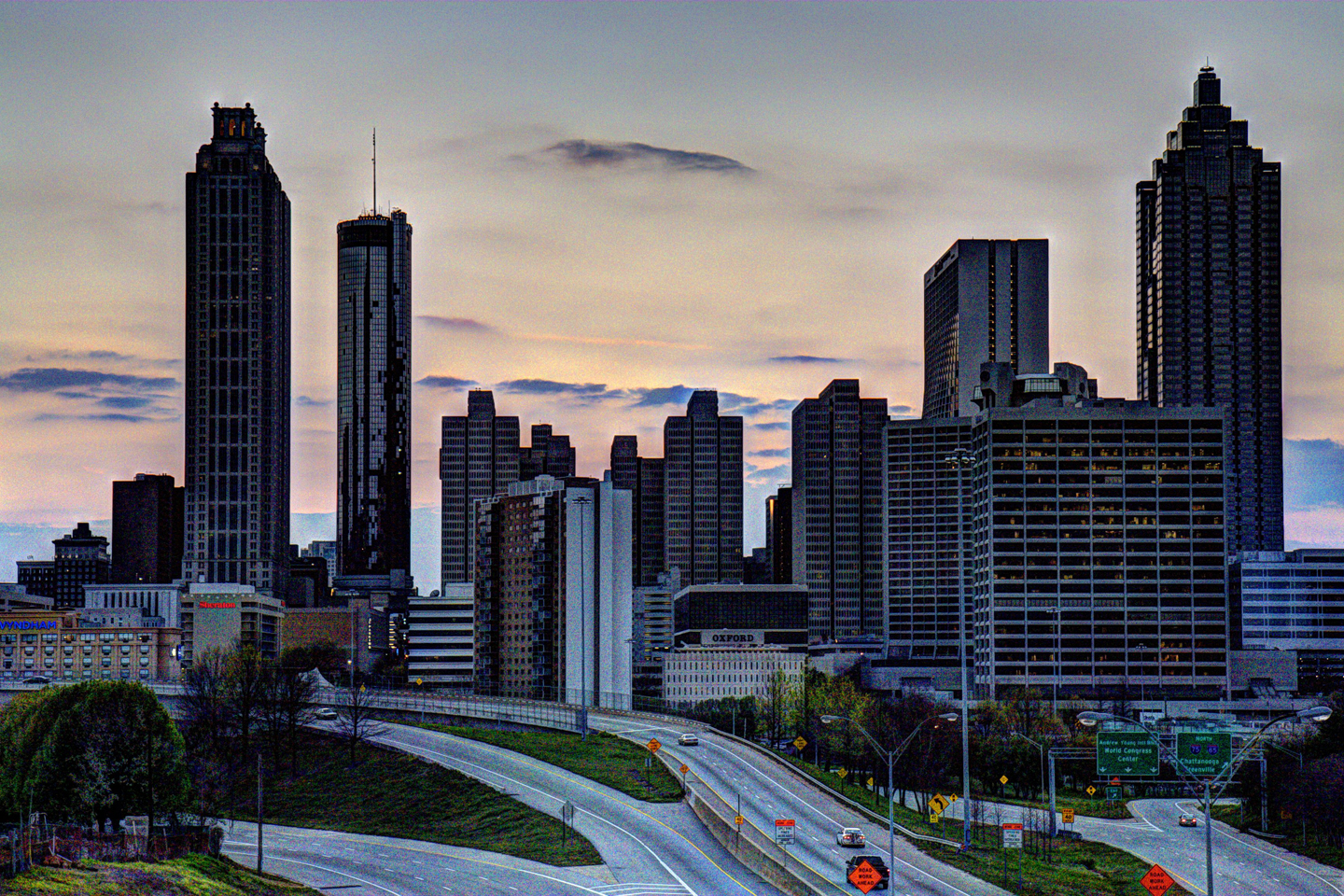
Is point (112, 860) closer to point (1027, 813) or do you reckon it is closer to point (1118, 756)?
point (1118, 756)

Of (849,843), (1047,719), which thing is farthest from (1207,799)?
(1047,719)

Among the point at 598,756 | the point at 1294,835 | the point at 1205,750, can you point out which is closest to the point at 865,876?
the point at 1205,750

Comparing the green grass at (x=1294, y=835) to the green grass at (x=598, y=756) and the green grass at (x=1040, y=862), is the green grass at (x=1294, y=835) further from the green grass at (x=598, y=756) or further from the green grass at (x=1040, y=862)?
the green grass at (x=598, y=756)

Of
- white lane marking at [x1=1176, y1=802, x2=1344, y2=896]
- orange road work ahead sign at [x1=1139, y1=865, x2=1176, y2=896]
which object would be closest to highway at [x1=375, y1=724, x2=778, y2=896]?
orange road work ahead sign at [x1=1139, y1=865, x2=1176, y2=896]

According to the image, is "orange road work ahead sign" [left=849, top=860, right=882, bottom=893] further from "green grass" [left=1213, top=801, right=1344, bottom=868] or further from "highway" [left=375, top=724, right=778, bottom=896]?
"green grass" [left=1213, top=801, right=1344, bottom=868]

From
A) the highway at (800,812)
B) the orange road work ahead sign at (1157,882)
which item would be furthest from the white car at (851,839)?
the orange road work ahead sign at (1157,882)

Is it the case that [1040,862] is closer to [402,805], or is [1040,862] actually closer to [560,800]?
[560,800]
